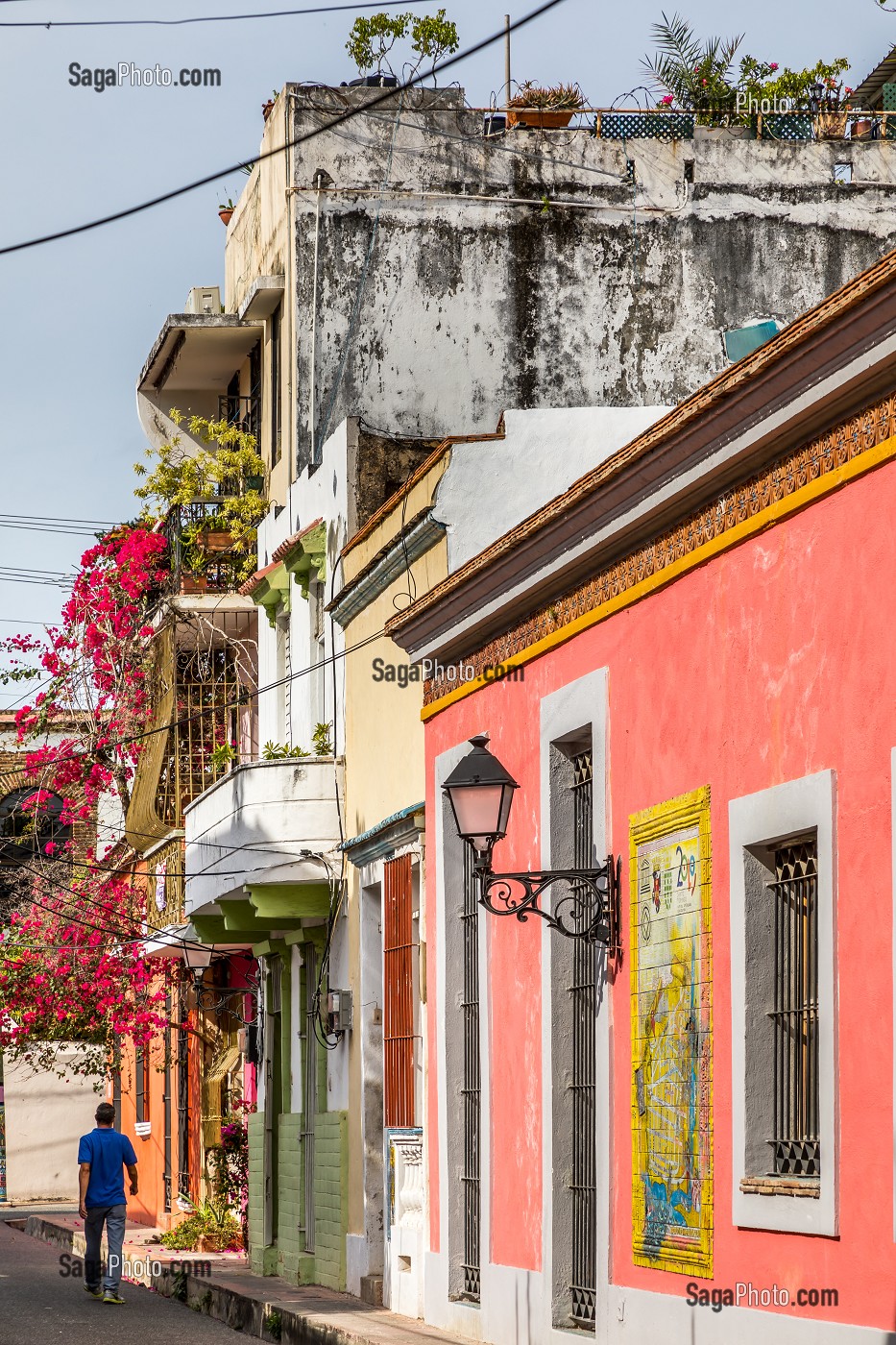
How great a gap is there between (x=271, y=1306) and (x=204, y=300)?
1498cm

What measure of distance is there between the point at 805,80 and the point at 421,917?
12.5 metres

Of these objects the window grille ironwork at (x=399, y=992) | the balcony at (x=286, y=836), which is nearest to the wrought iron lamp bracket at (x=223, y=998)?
the balcony at (x=286, y=836)

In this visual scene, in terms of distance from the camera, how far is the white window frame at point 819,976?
739cm

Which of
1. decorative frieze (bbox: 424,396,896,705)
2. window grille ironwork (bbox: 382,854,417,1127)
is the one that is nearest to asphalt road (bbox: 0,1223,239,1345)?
window grille ironwork (bbox: 382,854,417,1127)

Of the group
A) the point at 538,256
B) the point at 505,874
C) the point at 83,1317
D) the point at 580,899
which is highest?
the point at 538,256

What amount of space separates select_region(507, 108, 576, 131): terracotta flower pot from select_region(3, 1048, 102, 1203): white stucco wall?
57.9 feet

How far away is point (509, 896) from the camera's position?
38.4 feet

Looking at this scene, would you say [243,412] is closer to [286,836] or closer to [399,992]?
[286,836]

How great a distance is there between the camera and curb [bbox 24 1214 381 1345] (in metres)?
13.4

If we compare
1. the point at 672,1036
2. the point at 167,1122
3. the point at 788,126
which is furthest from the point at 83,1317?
the point at 788,126

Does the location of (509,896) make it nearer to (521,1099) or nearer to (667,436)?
(521,1099)

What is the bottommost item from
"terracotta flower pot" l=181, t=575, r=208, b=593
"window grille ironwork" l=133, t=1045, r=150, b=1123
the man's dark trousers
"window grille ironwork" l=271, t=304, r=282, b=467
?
"window grille ironwork" l=133, t=1045, r=150, b=1123

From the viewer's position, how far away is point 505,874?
1031 cm

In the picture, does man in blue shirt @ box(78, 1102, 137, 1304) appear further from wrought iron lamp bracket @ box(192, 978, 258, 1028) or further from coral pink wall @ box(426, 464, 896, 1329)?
wrought iron lamp bracket @ box(192, 978, 258, 1028)
